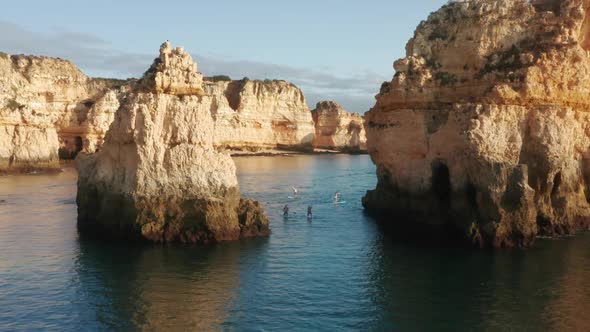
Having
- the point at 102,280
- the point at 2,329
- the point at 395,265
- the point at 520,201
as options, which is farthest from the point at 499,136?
the point at 2,329

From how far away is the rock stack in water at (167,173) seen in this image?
2691cm

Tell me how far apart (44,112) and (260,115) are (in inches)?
2210

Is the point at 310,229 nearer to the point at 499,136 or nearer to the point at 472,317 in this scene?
the point at 499,136

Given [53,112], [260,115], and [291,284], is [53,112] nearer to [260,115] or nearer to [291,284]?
[260,115]

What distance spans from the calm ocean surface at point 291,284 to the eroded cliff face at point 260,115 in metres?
84.9

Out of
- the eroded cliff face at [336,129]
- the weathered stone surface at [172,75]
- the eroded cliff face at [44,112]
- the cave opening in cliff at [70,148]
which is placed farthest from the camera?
the eroded cliff face at [336,129]

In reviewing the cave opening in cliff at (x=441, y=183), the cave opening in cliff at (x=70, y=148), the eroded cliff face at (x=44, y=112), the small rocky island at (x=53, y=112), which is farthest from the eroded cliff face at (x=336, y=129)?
the cave opening in cliff at (x=441, y=183)

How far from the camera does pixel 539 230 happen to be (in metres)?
28.9

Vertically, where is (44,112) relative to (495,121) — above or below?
above

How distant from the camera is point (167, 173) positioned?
89.8ft

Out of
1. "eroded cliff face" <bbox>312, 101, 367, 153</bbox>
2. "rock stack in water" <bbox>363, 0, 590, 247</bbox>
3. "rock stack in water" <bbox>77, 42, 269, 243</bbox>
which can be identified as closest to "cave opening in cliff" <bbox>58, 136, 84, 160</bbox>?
"rock stack in water" <bbox>77, 42, 269, 243</bbox>

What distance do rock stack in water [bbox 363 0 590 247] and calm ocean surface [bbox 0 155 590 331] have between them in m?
2.34

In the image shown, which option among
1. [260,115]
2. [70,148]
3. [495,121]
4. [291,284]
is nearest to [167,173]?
[291,284]

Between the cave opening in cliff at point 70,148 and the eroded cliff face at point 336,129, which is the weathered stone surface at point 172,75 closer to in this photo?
the cave opening in cliff at point 70,148
